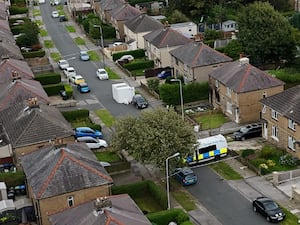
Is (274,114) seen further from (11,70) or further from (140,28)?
(140,28)

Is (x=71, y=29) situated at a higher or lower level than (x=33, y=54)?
lower

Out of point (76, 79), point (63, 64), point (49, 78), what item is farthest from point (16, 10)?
point (76, 79)

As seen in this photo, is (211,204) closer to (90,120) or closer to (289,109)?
(289,109)

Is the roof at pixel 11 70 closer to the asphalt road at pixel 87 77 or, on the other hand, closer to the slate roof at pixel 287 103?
the asphalt road at pixel 87 77

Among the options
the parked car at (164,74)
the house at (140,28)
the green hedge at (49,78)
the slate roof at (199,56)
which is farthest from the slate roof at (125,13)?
the slate roof at (199,56)

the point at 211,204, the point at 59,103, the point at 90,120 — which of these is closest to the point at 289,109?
the point at 211,204
